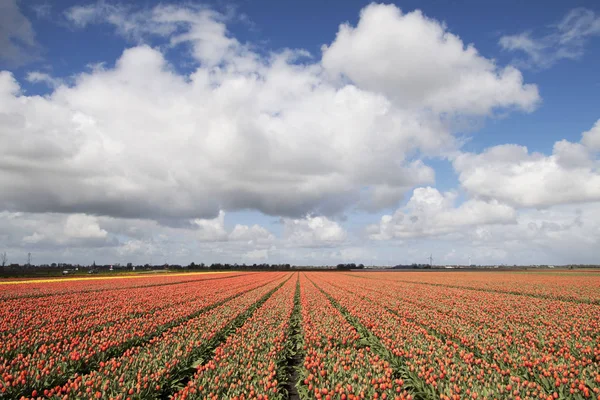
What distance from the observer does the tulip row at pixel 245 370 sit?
763 cm

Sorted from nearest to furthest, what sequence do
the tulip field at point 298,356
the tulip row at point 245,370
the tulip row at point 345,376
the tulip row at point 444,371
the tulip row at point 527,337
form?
the tulip row at point 444,371 < the tulip row at point 345,376 < the tulip row at point 245,370 < the tulip field at point 298,356 < the tulip row at point 527,337

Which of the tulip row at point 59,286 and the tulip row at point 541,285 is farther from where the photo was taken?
the tulip row at point 541,285

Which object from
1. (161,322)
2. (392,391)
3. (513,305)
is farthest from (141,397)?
(513,305)

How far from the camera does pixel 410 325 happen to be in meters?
15.3

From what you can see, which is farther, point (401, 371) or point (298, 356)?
point (298, 356)

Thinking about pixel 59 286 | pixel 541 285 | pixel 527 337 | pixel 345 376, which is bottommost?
pixel 541 285

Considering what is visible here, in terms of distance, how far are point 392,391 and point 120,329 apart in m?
11.7

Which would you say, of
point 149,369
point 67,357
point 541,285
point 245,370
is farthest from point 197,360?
point 541,285

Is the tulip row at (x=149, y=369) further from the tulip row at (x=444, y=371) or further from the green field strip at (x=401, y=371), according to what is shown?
the tulip row at (x=444, y=371)

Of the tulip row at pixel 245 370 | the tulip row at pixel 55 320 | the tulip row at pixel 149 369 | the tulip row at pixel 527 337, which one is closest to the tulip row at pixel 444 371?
the tulip row at pixel 527 337

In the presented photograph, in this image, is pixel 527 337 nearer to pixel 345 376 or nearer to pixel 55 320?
pixel 345 376

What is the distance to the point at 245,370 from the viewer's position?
8.91 metres

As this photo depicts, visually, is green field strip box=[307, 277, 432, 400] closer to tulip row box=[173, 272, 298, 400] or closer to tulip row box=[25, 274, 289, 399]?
tulip row box=[173, 272, 298, 400]

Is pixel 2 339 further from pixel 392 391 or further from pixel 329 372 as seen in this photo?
pixel 392 391
